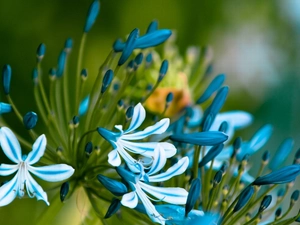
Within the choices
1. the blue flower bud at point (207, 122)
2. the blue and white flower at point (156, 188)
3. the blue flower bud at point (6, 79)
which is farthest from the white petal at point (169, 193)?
the blue flower bud at point (6, 79)

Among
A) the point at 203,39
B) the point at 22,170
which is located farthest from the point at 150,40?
the point at 203,39

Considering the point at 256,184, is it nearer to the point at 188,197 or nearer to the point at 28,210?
the point at 188,197

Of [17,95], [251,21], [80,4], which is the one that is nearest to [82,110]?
[17,95]

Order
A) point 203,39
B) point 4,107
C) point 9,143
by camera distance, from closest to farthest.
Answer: point 9,143, point 4,107, point 203,39

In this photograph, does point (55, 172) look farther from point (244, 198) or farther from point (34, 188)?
point (244, 198)

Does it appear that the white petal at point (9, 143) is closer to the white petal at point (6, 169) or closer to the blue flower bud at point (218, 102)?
Answer: the white petal at point (6, 169)

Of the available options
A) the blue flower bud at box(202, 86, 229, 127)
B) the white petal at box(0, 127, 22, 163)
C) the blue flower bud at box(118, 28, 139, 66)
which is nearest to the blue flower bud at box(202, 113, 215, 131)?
the blue flower bud at box(202, 86, 229, 127)
